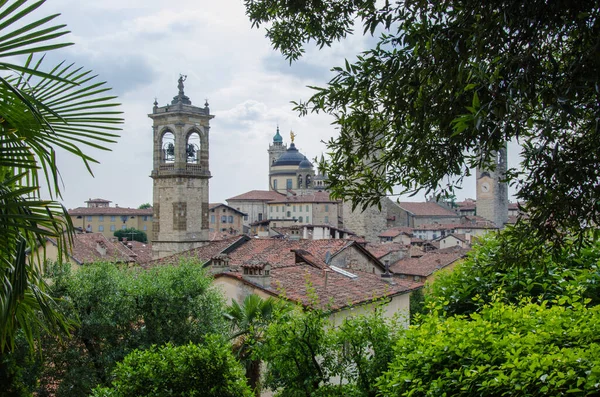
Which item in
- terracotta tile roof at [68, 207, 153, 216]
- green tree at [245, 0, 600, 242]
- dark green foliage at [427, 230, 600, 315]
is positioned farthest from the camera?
terracotta tile roof at [68, 207, 153, 216]

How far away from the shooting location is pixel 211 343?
9.26 m

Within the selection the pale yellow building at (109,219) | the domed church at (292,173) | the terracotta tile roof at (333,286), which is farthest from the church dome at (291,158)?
the terracotta tile roof at (333,286)

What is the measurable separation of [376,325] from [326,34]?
4392 mm

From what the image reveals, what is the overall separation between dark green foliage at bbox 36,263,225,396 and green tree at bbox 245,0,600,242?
27.2 ft

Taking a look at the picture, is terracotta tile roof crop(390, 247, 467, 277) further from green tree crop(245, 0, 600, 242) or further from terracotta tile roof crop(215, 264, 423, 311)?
green tree crop(245, 0, 600, 242)

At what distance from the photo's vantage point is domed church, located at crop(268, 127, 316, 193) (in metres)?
116

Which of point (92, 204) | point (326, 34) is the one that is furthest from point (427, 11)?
point (92, 204)

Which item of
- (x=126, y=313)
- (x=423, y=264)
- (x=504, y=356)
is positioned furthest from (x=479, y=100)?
(x=423, y=264)

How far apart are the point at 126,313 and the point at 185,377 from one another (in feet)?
16.3

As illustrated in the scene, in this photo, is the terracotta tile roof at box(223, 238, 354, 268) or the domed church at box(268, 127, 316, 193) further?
the domed church at box(268, 127, 316, 193)

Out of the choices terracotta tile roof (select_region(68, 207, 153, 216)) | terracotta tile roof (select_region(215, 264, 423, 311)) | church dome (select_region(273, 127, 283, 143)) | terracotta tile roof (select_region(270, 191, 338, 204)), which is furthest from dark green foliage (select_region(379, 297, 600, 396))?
church dome (select_region(273, 127, 283, 143))

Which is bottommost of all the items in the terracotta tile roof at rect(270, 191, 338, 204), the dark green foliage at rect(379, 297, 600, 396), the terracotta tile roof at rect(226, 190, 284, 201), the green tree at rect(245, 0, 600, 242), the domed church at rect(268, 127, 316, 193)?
the dark green foliage at rect(379, 297, 600, 396)

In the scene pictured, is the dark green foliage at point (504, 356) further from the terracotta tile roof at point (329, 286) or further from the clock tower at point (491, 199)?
the clock tower at point (491, 199)

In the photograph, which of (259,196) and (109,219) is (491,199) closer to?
(259,196)
